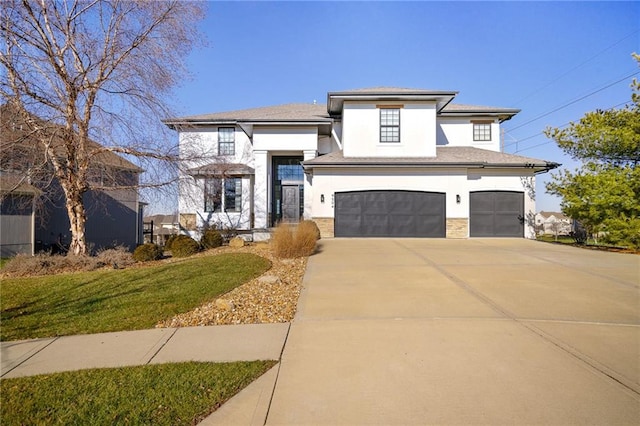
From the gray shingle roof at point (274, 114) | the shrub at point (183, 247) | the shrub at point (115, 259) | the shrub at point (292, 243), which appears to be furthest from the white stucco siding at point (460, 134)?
the shrub at point (115, 259)

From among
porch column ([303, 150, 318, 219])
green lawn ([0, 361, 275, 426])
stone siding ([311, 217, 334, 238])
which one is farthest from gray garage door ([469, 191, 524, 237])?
green lawn ([0, 361, 275, 426])

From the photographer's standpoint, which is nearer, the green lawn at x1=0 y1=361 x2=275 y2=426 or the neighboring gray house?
the green lawn at x1=0 y1=361 x2=275 y2=426

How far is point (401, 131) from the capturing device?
19094 millimetres

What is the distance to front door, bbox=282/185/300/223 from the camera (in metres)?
21.9

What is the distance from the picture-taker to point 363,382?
3.82 metres

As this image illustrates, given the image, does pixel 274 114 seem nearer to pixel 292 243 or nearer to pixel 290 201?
pixel 290 201

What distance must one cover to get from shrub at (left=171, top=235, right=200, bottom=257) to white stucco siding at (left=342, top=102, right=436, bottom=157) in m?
9.50

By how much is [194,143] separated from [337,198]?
788cm

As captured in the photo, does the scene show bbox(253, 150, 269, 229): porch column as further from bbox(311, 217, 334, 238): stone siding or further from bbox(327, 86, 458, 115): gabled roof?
bbox(327, 86, 458, 115): gabled roof

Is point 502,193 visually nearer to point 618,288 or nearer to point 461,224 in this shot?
point 461,224

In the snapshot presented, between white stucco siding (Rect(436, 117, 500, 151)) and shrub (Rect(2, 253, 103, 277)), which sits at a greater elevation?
white stucco siding (Rect(436, 117, 500, 151))

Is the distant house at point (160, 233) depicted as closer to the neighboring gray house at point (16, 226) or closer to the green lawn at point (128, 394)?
the neighboring gray house at point (16, 226)

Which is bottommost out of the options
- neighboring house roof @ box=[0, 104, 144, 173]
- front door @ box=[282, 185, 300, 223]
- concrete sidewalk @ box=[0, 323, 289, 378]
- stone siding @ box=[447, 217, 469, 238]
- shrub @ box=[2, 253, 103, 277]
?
concrete sidewalk @ box=[0, 323, 289, 378]

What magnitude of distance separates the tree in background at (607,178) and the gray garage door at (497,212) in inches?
95.9
